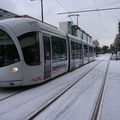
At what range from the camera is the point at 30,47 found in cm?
1391

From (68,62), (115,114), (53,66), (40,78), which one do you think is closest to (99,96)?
(115,114)

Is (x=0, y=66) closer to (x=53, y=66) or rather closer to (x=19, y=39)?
(x=19, y=39)

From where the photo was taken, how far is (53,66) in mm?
17422

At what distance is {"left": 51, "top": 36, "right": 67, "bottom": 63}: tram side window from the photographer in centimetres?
1778

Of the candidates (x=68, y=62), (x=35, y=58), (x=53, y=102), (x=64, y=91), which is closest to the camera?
(x=53, y=102)

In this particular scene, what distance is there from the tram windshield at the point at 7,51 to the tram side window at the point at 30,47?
1.24ft

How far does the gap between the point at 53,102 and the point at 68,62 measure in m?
12.8

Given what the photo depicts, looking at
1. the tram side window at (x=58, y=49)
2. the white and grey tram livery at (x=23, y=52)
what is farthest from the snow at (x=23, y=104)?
the tram side window at (x=58, y=49)

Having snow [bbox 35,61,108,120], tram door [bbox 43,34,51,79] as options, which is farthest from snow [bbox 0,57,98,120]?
tram door [bbox 43,34,51,79]

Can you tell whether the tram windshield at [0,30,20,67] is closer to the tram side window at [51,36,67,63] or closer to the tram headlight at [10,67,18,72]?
the tram headlight at [10,67,18,72]

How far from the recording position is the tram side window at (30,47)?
13577 mm

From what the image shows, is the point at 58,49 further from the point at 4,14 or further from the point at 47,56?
the point at 4,14

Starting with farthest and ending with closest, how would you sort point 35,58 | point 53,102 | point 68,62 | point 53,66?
1. point 68,62
2. point 53,66
3. point 35,58
4. point 53,102

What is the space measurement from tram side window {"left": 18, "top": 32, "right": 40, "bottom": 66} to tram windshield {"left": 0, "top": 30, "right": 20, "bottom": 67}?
377 mm
